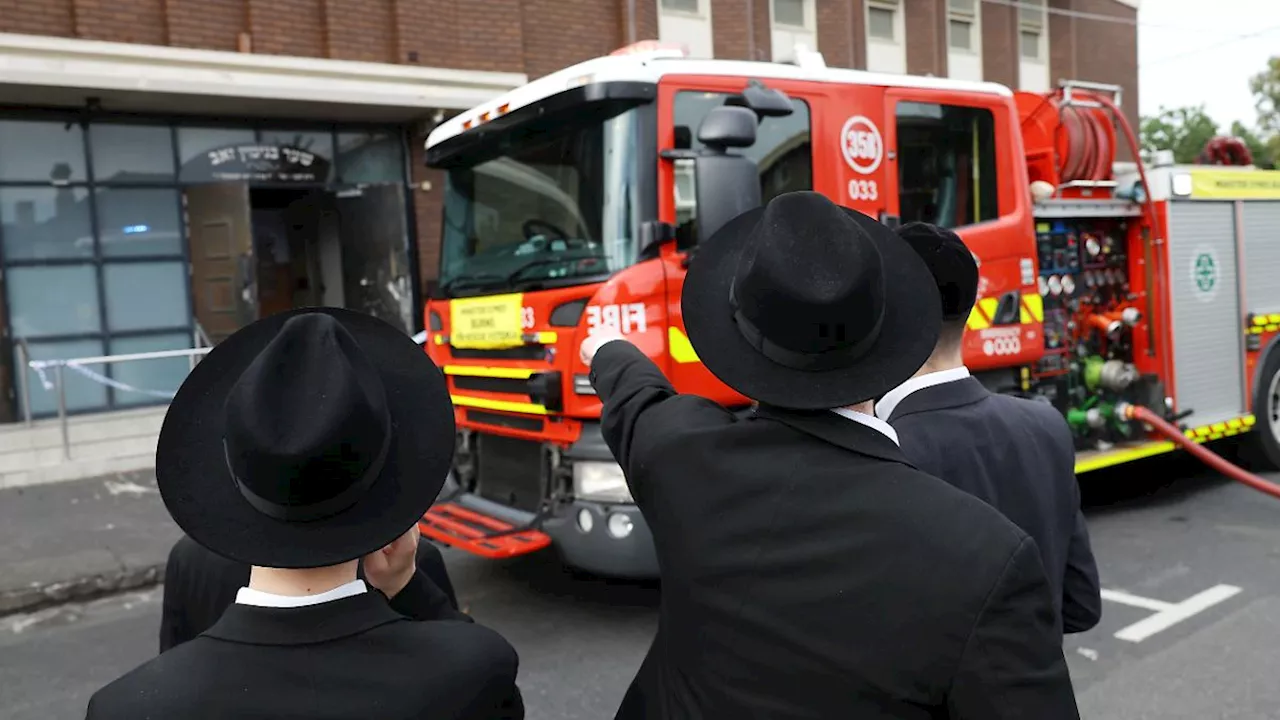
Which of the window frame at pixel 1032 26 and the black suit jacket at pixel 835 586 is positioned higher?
the window frame at pixel 1032 26

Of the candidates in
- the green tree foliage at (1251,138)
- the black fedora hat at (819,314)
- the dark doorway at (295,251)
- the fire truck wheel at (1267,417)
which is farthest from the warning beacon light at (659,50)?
the green tree foliage at (1251,138)

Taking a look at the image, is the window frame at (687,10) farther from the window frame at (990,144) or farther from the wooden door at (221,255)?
the window frame at (990,144)

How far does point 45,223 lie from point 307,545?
10.8m

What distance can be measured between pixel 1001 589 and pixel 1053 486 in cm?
102

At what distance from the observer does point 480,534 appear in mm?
4871

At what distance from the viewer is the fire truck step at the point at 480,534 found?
4672 mm

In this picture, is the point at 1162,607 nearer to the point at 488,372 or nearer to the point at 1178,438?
the point at 1178,438

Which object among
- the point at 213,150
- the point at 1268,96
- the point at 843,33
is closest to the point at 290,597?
the point at 213,150

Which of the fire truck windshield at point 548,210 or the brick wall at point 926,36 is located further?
the brick wall at point 926,36

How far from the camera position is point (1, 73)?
9102 mm

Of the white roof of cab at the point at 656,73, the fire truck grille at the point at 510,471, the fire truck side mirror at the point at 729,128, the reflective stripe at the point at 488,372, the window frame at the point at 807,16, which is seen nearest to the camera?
the fire truck side mirror at the point at 729,128

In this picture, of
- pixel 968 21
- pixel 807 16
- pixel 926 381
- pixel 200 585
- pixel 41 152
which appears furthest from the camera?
pixel 968 21

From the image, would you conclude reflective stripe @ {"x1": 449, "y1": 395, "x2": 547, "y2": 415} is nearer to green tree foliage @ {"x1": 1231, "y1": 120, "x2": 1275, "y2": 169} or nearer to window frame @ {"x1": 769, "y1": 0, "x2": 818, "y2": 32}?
window frame @ {"x1": 769, "y1": 0, "x2": 818, "y2": 32}

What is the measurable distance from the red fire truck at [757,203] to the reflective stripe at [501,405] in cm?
2
